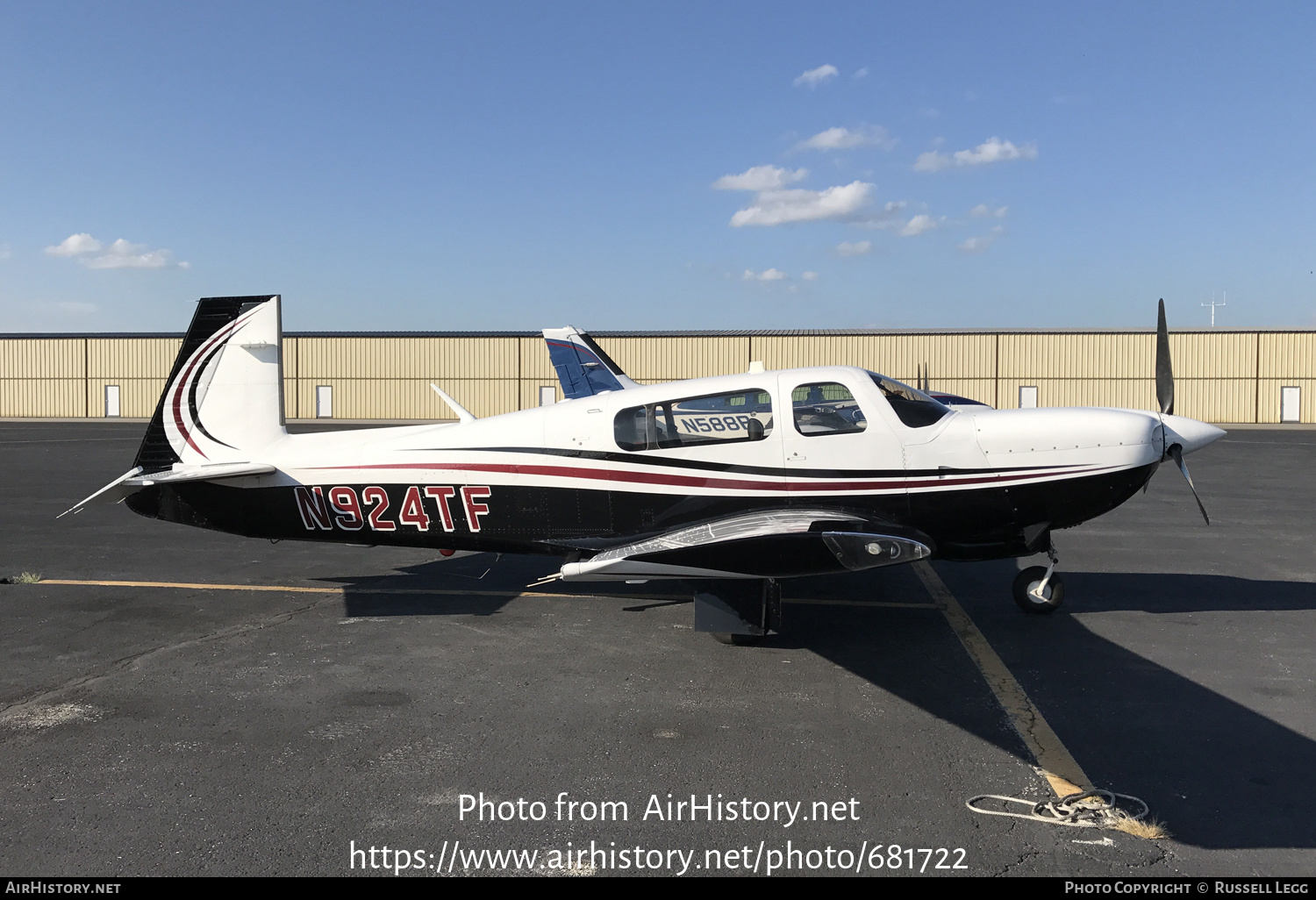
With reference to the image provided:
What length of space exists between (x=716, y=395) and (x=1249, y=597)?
568 cm

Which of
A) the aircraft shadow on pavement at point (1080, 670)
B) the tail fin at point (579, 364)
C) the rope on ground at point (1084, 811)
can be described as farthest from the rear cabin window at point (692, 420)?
the tail fin at point (579, 364)

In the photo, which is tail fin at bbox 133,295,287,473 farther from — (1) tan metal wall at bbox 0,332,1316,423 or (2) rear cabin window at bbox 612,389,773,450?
(1) tan metal wall at bbox 0,332,1316,423

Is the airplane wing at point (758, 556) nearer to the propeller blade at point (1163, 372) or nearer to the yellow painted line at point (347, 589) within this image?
the yellow painted line at point (347, 589)

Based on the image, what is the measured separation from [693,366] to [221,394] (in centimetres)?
3533

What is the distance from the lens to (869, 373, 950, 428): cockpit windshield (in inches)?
267

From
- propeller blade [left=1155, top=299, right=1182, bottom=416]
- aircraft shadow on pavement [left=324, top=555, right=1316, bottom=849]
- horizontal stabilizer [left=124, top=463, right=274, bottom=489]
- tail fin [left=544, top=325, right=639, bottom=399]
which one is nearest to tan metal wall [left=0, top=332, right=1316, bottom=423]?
tail fin [left=544, top=325, right=639, bottom=399]

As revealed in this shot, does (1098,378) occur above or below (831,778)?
above

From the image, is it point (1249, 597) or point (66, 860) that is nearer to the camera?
point (66, 860)

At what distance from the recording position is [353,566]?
31.5ft

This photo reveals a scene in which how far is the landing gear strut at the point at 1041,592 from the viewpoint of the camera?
287 inches

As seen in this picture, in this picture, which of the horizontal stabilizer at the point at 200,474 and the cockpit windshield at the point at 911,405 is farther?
the horizontal stabilizer at the point at 200,474

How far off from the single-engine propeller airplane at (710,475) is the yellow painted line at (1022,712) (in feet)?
2.13
